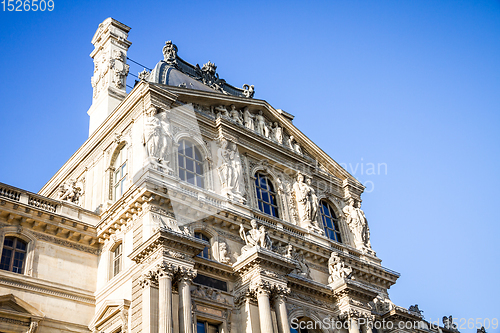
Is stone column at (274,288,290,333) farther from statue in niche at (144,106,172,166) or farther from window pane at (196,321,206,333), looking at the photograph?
statue in niche at (144,106,172,166)

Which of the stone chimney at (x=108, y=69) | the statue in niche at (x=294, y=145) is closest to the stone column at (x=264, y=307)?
the statue in niche at (x=294, y=145)

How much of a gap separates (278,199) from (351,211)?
5.72 meters

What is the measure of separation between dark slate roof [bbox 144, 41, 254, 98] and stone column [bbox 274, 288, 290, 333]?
12540 millimetres

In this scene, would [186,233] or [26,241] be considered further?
[26,241]

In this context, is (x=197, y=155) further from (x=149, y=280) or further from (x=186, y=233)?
(x=149, y=280)

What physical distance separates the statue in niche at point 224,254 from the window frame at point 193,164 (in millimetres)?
3320

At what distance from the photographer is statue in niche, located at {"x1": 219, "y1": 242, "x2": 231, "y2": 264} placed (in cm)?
2469

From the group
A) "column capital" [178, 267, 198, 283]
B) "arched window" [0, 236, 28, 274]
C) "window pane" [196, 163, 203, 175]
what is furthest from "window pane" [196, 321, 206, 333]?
"window pane" [196, 163, 203, 175]

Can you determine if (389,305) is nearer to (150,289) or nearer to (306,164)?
(306,164)

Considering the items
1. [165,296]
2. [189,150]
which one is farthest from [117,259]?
[189,150]

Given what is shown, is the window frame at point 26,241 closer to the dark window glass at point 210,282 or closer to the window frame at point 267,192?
the dark window glass at point 210,282

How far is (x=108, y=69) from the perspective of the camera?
115 ft

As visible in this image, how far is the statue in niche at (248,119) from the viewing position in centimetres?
3219

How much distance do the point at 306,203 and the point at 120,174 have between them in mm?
9946
